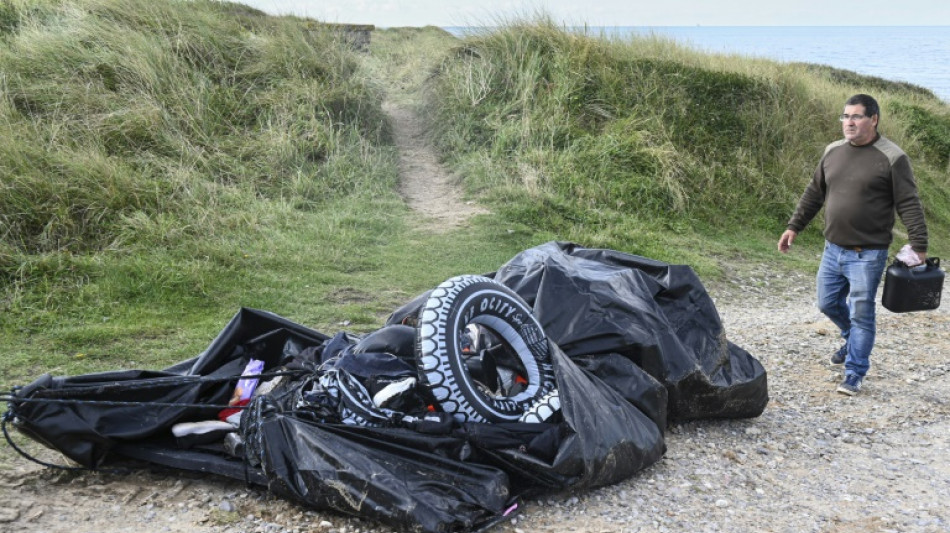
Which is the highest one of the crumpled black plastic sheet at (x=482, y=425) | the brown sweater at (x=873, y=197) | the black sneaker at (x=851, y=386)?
the brown sweater at (x=873, y=197)

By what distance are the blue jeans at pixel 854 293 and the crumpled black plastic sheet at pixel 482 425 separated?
1.03 m

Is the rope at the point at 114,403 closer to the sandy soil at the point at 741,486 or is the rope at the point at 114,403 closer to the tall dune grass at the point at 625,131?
the sandy soil at the point at 741,486

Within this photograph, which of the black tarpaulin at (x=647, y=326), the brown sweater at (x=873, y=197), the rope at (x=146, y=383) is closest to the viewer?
the rope at (x=146, y=383)

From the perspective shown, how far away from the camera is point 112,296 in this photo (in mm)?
6895

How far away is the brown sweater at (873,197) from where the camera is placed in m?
5.58

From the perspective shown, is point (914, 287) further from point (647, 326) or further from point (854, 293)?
point (647, 326)

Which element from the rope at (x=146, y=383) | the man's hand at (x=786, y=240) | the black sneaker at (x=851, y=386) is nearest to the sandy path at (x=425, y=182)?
the man's hand at (x=786, y=240)

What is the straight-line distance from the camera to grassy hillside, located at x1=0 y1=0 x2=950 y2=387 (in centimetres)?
710

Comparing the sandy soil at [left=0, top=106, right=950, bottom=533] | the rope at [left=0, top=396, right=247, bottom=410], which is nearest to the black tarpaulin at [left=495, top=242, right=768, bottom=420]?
the sandy soil at [left=0, top=106, right=950, bottom=533]

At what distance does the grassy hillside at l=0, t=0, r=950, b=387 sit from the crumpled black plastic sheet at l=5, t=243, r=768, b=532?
1.70 metres

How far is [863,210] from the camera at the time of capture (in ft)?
18.5

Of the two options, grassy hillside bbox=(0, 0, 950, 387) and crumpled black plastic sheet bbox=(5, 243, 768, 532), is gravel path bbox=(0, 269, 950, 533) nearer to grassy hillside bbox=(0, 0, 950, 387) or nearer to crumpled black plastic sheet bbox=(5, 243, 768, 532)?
crumpled black plastic sheet bbox=(5, 243, 768, 532)

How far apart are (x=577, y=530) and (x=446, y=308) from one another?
3.88 feet

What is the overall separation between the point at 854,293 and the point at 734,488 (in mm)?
2059
